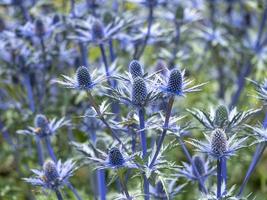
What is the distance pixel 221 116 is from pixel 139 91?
264 mm

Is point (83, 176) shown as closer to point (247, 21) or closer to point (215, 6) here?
point (215, 6)

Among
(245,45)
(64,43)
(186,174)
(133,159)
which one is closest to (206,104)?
(245,45)

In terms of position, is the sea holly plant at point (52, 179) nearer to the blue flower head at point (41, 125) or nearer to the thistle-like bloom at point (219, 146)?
the blue flower head at point (41, 125)

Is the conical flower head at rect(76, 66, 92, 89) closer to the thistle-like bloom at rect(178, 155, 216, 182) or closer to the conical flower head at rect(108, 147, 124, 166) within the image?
the conical flower head at rect(108, 147, 124, 166)

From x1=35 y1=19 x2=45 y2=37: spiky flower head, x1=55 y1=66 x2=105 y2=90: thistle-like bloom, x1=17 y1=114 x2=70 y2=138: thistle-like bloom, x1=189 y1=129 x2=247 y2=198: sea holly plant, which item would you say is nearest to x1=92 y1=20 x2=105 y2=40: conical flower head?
x1=35 y1=19 x2=45 y2=37: spiky flower head

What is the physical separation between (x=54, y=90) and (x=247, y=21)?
1.33m

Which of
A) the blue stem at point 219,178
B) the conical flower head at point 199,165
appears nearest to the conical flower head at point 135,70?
the blue stem at point 219,178

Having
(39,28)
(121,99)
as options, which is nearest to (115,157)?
(121,99)

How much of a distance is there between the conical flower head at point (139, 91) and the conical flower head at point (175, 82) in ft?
0.22

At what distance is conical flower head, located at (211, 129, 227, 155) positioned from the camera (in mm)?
1465

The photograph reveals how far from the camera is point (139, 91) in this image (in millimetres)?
1485

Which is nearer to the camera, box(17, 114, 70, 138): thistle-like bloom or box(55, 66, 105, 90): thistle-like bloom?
box(55, 66, 105, 90): thistle-like bloom

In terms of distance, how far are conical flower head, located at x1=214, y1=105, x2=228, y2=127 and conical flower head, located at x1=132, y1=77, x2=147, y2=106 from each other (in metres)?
0.23

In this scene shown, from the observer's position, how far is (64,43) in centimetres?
276
